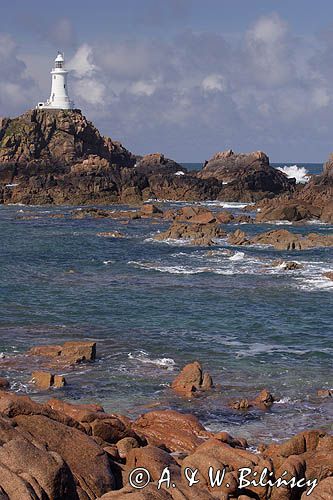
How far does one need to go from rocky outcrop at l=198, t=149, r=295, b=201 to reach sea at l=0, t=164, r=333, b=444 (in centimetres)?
4864

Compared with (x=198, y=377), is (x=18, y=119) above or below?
above

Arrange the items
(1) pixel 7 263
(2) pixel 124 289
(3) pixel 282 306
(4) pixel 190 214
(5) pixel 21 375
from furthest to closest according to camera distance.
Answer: (4) pixel 190 214 → (1) pixel 7 263 → (2) pixel 124 289 → (3) pixel 282 306 → (5) pixel 21 375

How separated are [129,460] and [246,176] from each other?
329ft

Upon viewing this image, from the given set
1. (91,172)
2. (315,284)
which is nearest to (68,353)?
(315,284)

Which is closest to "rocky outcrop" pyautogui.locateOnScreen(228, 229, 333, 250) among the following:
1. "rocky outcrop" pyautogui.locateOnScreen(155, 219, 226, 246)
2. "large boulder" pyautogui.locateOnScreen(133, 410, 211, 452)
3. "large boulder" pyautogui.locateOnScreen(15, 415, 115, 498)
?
"rocky outcrop" pyautogui.locateOnScreen(155, 219, 226, 246)

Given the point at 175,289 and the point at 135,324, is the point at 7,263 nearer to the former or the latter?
the point at 175,289

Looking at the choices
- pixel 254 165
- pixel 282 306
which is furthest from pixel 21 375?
pixel 254 165

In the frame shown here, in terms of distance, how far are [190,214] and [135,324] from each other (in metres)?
47.5

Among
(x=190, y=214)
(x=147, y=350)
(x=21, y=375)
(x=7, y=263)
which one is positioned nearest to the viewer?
(x=21, y=375)

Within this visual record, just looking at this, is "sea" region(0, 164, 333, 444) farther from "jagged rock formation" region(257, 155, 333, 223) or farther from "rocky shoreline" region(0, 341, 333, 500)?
"jagged rock formation" region(257, 155, 333, 223)

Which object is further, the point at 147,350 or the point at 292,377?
the point at 147,350

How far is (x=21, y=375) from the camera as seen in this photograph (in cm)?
2536

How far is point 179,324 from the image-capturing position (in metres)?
33.6

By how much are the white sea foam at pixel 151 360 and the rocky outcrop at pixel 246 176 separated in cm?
8091
